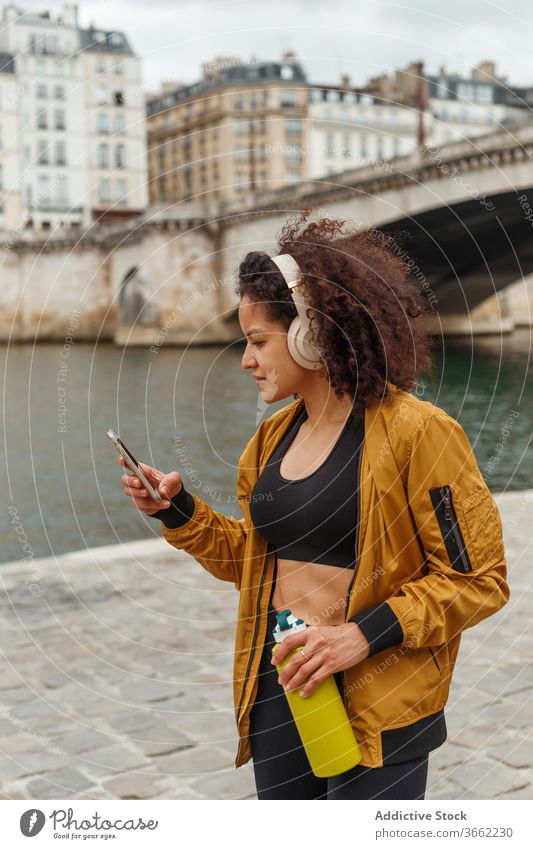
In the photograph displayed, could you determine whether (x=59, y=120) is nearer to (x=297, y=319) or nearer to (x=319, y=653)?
(x=297, y=319)

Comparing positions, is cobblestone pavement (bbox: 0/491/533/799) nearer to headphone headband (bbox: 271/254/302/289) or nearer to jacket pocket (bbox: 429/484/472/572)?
jacket pocket (bbox: 429/484/472/572)

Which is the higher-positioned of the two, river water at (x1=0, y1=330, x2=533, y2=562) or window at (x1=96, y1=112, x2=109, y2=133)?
window at (x1=96, y1=112, x2=109, y2=133)

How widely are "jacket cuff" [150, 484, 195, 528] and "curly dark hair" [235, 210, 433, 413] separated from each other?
0.43 meters

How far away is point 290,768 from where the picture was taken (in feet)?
7.64

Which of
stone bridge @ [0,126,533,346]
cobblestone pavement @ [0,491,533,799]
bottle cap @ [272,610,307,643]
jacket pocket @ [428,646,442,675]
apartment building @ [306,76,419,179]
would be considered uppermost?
apartment building @ [306,76,419,179]

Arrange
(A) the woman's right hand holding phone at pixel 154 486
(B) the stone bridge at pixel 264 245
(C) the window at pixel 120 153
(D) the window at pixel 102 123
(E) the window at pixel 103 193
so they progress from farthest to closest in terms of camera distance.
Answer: (E) the window at pixel 103 193 → (C) the window at pixel 120 153 → (D) the window at pixel 102 123 → (B) the stone bridge at pixel 264 245 → (A) the woman's right hand holding phone at pixel 154 486

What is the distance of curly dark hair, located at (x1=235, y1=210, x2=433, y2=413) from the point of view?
6.96ft

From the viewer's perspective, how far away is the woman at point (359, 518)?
2.06 metres

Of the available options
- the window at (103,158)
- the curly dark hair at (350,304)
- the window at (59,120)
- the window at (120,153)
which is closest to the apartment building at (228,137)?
the window at (120,153)

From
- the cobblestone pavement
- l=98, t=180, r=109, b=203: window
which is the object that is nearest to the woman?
the cobblestone pavement

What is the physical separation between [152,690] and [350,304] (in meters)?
2.81

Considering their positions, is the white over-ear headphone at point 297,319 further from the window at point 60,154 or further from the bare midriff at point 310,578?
the window at point 60,154

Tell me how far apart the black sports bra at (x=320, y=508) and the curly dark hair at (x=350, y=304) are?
0.10 meters
